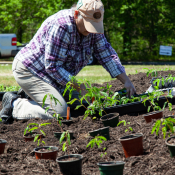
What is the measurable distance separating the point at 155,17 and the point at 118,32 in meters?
2.22

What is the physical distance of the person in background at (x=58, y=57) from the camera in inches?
127

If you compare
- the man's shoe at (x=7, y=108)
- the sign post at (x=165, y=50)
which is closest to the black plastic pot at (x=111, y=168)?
the man's shoe at (x=7, y=108)

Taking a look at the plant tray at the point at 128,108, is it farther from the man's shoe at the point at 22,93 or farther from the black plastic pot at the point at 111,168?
the black plastic pot at the point at 111,168

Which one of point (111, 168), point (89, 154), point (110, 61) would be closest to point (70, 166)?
point (111, 168)

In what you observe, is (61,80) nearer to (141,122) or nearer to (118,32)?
(141,122)

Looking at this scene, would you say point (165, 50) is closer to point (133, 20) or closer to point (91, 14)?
point (133, 20)

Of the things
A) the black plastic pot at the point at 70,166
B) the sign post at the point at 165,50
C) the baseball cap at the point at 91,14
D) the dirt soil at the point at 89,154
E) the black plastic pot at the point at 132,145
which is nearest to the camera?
the black plastic pot at the point at 70,166

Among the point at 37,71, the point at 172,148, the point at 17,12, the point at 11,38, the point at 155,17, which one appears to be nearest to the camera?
the point at 172,148

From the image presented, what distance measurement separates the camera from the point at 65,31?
337cm

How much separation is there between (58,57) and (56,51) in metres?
0.08

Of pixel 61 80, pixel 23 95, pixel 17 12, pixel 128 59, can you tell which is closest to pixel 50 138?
pixel 61 80

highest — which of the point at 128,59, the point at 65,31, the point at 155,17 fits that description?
the point at 155,17

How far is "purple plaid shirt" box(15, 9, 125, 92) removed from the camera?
3.36 metres

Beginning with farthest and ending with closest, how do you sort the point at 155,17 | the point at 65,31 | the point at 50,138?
the point at 155,17 < the point at 65,31 < the point at 50,138
